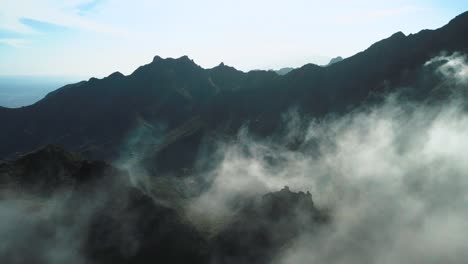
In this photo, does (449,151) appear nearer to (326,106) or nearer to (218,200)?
(326,106)

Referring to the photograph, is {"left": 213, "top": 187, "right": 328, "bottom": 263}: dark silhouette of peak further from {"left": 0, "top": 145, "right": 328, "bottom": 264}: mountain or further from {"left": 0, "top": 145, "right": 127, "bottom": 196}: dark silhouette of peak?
{"left": 0, "top": 145, "right": 127, "bottom": 196}: dark silhouette of peak

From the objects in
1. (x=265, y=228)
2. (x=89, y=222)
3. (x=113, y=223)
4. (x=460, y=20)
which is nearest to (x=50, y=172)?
(x=89, y=222)

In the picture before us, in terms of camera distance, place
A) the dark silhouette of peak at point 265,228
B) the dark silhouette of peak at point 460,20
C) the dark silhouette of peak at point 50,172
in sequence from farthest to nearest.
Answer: the dark silhouette of peak at point 460,20, the dark silhouette of peak at point 50,172, the dark silhouette of peak at point 265,228

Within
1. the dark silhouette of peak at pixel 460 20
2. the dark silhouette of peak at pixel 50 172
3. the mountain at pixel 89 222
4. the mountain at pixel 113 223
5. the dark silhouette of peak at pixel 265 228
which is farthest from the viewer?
the dark silhouette of peak at pixel 460 20

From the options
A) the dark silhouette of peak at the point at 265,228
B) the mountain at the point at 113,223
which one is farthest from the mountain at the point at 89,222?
the dark silhouette of peak at the point at 265,228

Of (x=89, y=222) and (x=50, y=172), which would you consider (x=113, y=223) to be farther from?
(x=50, y=172)

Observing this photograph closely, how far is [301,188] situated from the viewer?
12838 cm

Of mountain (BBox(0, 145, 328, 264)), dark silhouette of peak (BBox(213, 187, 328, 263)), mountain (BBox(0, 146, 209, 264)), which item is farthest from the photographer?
dark silhouette of peak (BBox(213, 187, 328, 263))

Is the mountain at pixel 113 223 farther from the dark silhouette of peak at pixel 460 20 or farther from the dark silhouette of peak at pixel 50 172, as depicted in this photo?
the dark silhouette of peak at pixel 460 20

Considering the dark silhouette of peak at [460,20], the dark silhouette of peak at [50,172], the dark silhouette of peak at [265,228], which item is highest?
the dark silhouette of peak at [460,20]

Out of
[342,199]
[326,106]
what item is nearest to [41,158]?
[342,199]

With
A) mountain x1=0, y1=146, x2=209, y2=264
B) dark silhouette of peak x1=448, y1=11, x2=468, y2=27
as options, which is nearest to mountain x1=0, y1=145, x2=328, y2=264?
mountain x1=0, y1=146, x2=209, y2=264

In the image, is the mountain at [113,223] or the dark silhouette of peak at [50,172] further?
the dark silhouette of peak at [50,172]

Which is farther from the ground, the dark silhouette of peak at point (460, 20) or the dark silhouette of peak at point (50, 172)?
the dark silhouette of peak at point (460, 20)
